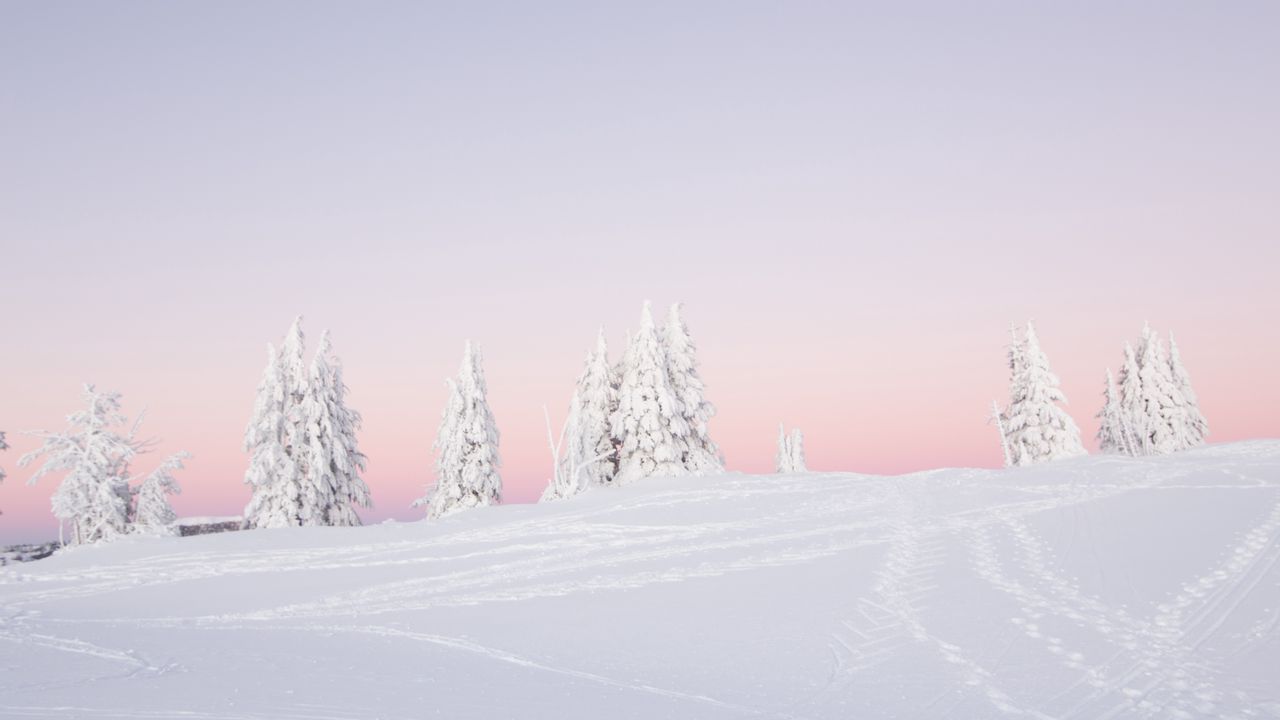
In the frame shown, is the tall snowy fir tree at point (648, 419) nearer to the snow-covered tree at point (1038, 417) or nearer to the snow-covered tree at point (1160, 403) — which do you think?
the snow-covered tree at point (1038, 417)

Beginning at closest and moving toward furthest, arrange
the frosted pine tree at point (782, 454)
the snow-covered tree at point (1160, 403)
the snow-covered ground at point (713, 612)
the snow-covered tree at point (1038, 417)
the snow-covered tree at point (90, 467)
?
the snow-covered ground at point (713, 612), the snow-covered tree at point (90, 467), the snow-covered tree at point (1038, 417), the snow-covered tree at point (1160, 403), the frosted pine tree at point (782, 454)

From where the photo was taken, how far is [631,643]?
1327cm

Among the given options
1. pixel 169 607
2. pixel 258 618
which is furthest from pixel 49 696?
pixel 169 607

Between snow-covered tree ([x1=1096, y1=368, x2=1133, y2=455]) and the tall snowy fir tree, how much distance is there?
3877cm

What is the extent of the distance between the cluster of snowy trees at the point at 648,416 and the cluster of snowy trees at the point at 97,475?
810 inches

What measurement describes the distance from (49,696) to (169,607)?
9.51 metres

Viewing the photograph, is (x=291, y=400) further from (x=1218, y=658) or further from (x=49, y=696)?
(x=1218, y=658)

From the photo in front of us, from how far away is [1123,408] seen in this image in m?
59.3

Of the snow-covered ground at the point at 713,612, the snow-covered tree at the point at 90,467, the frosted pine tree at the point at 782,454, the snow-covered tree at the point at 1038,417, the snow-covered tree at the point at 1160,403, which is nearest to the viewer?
the snow-covered ground at the point at 713,612

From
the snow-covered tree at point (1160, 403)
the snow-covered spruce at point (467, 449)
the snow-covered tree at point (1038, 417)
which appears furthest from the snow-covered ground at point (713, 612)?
the snow-covered tree at point (1160, 403)

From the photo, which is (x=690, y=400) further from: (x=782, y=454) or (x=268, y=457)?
(x=782, y=454)

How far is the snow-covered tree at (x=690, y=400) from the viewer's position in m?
40.8

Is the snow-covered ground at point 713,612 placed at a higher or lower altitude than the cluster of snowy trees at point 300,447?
lower

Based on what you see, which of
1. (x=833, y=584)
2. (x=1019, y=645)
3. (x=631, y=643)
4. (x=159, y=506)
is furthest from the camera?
(x=159, y=506)
